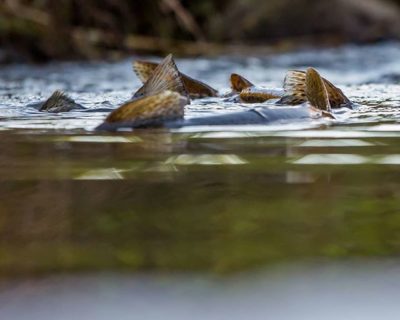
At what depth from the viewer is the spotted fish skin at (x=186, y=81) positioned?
3.46 metres

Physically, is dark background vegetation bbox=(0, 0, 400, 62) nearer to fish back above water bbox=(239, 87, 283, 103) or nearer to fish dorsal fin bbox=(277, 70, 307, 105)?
fish back above water bbox=(239, 87, 283, 103)

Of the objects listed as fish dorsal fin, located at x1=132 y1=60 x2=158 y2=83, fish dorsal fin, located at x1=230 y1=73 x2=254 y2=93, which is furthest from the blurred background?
fish dorsal fin, located at x1=230 y1=73 x2=254 y2=93

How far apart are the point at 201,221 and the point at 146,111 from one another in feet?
3.76

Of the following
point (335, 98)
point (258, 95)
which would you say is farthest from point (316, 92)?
point (258, 95)

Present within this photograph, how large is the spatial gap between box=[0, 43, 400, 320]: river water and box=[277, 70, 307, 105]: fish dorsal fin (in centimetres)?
29

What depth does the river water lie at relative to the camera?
2.96 ft

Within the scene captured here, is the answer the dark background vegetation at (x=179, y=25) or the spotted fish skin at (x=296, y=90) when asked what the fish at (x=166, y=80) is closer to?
the spotted fish skin at (x=296, y=90)

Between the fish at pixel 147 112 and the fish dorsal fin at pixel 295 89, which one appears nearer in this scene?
the fish at pixel 147 112

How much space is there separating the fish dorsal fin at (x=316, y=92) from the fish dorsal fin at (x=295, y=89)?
0.03m

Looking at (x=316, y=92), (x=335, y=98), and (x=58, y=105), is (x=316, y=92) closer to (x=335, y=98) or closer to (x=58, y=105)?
(x=335, y=98)

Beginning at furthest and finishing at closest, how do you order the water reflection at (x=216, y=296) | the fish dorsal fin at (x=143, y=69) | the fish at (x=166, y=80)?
the fish dorsal fin at (x=143, y=69) < the fish at (x=166, y=80) < the water reflection at (x=216, y=296)

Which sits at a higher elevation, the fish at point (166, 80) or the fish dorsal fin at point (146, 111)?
the fish at point (166, 80)

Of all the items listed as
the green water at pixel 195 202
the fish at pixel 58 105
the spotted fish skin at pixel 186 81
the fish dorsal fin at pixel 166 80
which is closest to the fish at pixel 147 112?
the green water at pixel 195 202

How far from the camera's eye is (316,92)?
2859 mm
